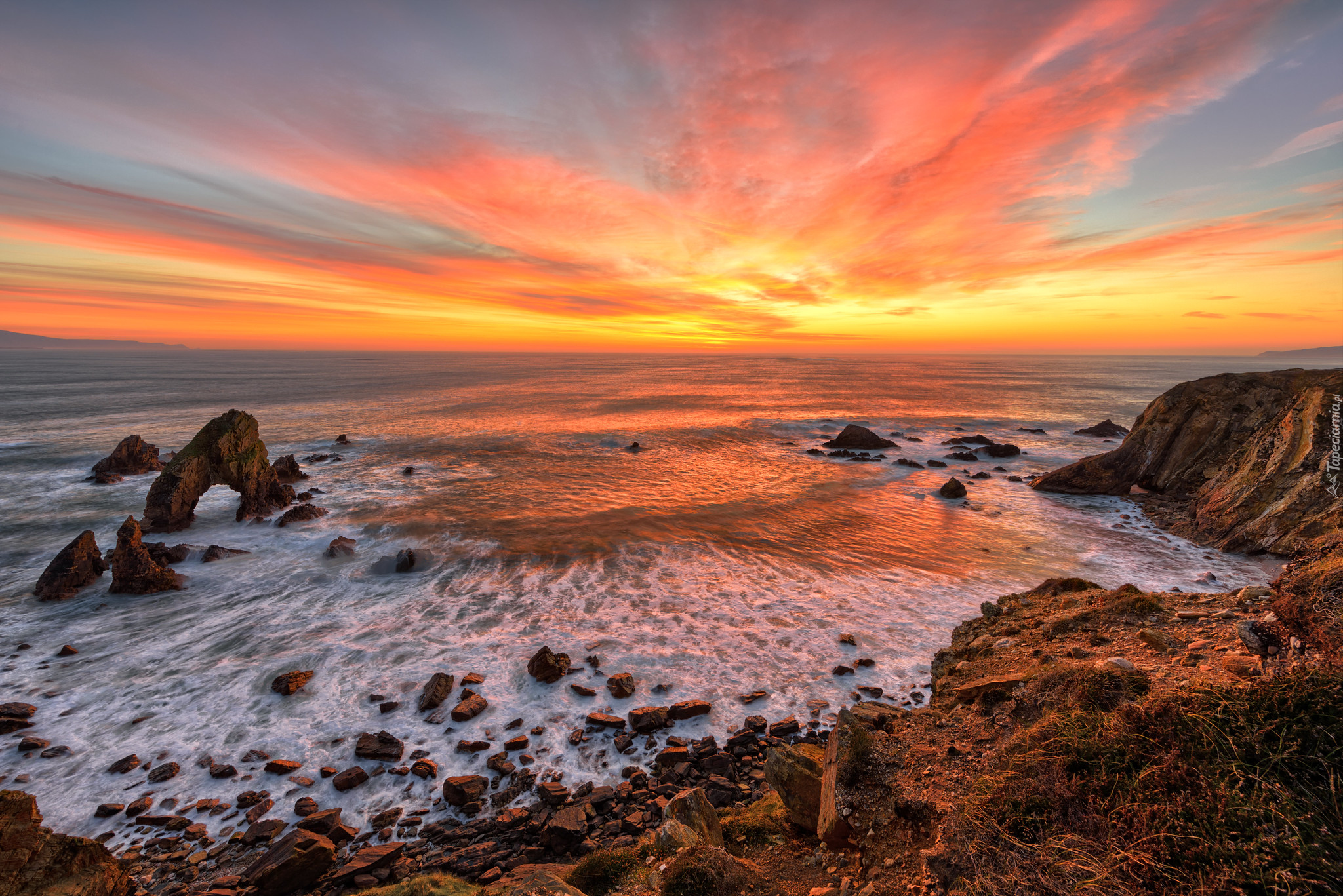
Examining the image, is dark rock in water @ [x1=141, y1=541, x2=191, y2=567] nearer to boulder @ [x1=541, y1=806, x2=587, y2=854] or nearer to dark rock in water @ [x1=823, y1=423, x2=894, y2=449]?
boulder @ [x1=541, y1=806, x2=587, y2=854]

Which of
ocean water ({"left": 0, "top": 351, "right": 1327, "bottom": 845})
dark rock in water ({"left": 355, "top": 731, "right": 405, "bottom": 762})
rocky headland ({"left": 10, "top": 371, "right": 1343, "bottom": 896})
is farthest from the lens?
ocean water ({"left": 0, "top": 351, "right": 1327, "bottom": 845})

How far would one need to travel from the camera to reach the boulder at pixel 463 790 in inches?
332

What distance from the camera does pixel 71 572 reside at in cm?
1628

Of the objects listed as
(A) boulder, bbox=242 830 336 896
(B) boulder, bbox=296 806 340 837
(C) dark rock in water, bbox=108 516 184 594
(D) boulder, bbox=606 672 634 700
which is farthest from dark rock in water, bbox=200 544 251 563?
(D) boulder, bbox=606 672 634 700

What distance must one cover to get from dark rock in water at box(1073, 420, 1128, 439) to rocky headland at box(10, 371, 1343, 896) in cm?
4919

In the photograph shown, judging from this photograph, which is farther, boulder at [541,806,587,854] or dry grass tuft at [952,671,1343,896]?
boulder at [541,806,587,854]

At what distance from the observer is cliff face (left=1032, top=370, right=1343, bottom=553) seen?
1731cm

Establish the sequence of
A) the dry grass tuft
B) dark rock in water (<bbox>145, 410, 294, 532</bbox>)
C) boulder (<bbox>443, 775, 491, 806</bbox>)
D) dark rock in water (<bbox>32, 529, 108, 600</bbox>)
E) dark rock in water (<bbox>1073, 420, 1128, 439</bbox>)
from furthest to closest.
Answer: dark rock in water (<bbox>1073, 420, 1128, 439</bbox>)
dark rock in water (<bbox>145, 410, 294, 532</bbox>)
dark rock in water (<bbox>32, 529, 108, 600</bbox>)
boulder (<bbox>443, 775, 491, 806</bbox>)
the dry grass tuft

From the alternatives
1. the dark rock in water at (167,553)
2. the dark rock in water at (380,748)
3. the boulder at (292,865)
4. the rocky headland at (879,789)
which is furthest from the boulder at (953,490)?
the dark rock in water at (167,553)

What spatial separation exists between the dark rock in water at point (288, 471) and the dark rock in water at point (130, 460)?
8.00 meters

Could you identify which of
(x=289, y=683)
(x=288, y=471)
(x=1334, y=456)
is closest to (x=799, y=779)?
(x=289, y=683)

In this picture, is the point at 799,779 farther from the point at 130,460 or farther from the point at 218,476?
the point at 130,460

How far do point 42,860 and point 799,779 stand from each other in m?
9.93

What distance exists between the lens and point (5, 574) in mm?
17750
